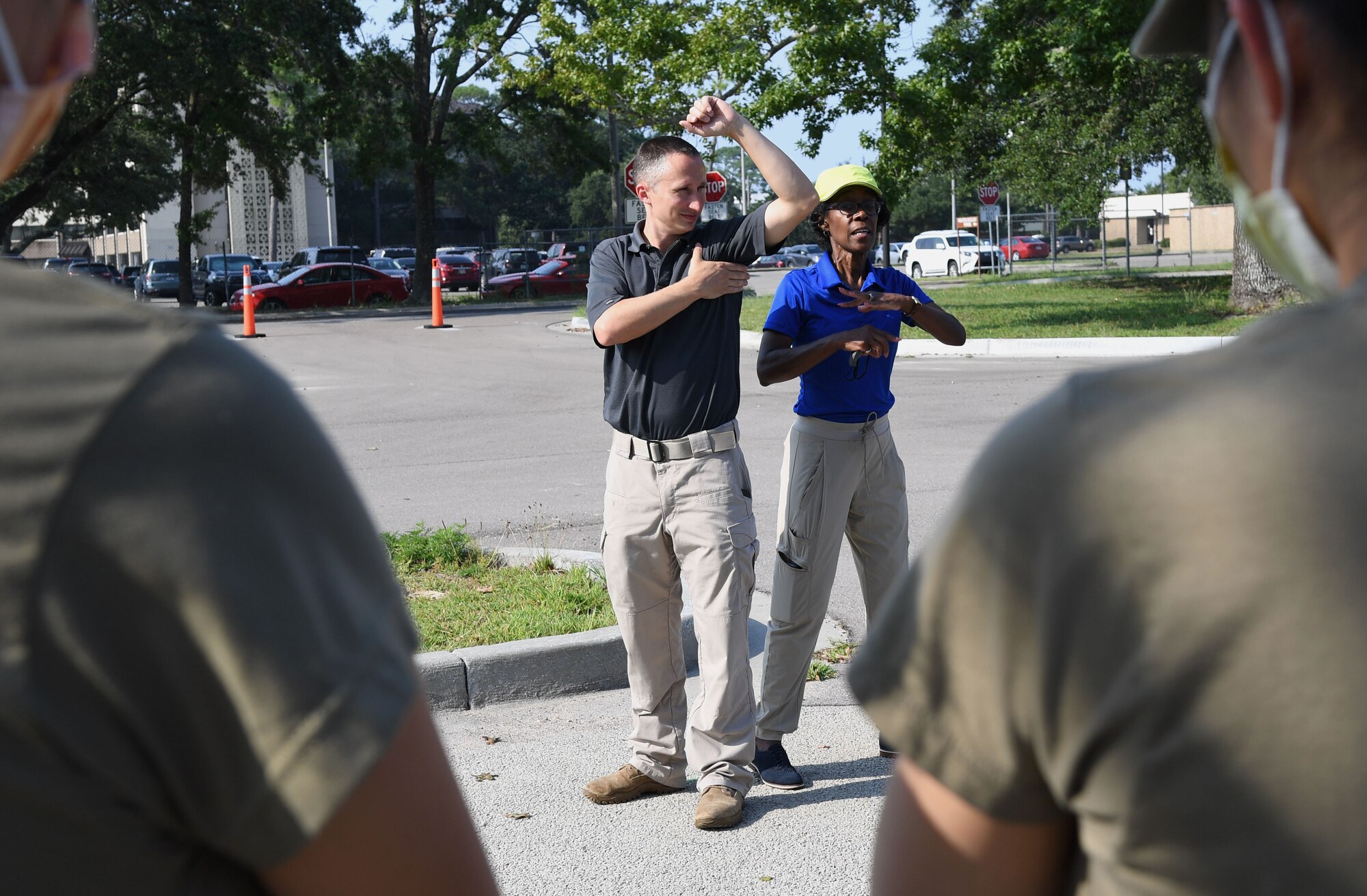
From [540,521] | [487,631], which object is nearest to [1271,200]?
[487,631]

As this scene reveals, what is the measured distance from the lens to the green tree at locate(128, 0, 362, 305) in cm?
3073

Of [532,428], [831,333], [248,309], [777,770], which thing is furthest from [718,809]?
[248,309]

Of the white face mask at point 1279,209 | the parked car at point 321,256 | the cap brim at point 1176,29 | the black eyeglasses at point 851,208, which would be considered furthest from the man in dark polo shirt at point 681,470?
the parked car at point 321,256

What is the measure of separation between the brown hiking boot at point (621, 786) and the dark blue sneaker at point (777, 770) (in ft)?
1.16

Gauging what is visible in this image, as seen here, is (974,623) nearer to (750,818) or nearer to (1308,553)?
(1308,553)

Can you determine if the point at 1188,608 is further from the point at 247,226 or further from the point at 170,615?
the point at 247,226

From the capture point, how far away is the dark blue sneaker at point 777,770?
466 centimetres

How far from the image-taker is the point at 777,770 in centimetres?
470

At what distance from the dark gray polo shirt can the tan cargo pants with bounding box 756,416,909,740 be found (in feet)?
1.47

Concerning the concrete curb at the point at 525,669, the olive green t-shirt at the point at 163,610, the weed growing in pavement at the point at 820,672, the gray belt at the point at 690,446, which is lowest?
the weed growing in pavement at the point at 820,672

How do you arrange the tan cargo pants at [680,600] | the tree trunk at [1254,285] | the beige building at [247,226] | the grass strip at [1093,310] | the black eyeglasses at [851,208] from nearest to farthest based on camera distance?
the tan cargo pants at [680,600]
the black eyeglasses at [851,208]
the grass strip at [1093,310]
the tree trunk at [1254,285]
the beige building at [247,226]

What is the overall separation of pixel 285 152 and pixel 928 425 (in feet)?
90.5

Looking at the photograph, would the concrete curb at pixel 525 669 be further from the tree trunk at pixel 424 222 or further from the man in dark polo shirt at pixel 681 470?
the tree trunk at pixel 424 222

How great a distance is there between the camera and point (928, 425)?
12.1 meters
